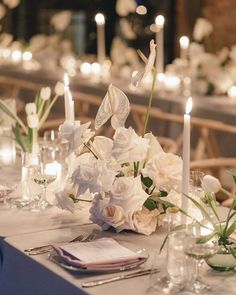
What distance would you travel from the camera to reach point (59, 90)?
11.6 feet

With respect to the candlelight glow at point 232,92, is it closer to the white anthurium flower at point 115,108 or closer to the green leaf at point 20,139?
the green leaf at point 20,139

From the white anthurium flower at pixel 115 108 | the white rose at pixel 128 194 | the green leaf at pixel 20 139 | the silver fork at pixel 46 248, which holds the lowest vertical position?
the silver fork at pixel 46 248

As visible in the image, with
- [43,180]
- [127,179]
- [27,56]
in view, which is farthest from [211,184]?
[27,56]

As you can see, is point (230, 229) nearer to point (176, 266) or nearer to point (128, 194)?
point (176, 266)

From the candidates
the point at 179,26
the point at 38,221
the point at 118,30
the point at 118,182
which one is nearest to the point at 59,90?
the point at 38,221

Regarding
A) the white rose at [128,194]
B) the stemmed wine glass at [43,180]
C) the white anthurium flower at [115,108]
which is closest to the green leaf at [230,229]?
the white rose at [128,194]

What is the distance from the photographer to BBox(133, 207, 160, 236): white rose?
8.33 ft

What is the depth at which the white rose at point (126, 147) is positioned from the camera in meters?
2.48

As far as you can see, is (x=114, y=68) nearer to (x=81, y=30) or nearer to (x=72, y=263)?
(x=81, y=30)

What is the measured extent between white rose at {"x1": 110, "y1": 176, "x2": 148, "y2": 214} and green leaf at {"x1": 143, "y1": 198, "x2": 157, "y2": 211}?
42 mm

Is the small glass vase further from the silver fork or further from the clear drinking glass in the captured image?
the silver fork

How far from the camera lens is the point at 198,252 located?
2.11 m

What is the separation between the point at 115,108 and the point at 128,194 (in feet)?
1.05

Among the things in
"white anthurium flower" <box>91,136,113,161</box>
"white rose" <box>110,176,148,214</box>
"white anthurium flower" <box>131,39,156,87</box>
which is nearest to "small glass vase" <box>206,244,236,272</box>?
"white rose" <box>110,176,148,214</box>
